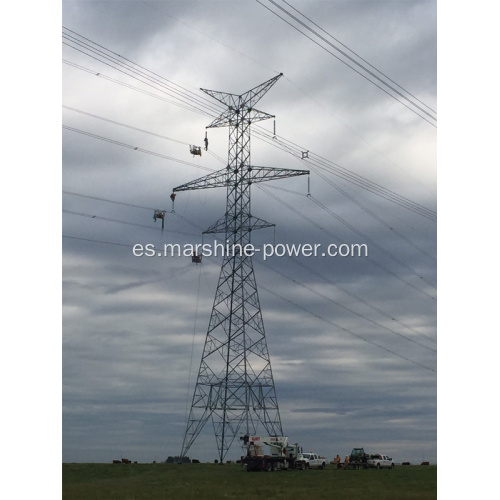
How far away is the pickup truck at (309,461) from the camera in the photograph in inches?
2808

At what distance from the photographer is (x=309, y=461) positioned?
73.4 metres

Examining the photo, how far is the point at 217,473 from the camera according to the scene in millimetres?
58031

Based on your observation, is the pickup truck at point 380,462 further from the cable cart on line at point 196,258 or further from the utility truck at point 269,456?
the cable cart on line at point 196,258

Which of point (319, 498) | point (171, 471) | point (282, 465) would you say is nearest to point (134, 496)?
point (319, 498)

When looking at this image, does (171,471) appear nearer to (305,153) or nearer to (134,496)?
(134,496)

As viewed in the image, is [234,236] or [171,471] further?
[234,236]

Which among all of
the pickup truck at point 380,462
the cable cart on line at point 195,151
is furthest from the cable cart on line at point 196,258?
the pickup truck at point 380,462

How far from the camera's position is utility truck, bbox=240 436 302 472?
211ft

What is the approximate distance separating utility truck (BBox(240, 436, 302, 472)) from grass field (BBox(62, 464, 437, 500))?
1.22 metres

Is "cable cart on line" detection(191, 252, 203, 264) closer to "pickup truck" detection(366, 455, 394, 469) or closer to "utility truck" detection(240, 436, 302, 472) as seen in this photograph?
"utility truck" detection(240, 436, 302, 472)

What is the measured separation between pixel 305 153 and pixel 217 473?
2801 cm

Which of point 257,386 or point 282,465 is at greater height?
point 257,386
